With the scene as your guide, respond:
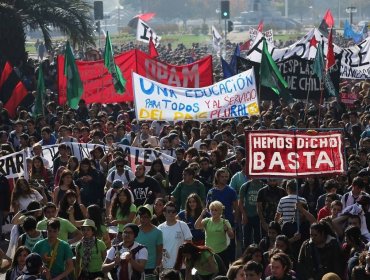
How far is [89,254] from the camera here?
37.5ft

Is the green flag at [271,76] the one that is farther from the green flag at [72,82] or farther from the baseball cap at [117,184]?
the baseball cap at [117,184]

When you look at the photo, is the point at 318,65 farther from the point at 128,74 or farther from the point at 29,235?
the point at 29,235

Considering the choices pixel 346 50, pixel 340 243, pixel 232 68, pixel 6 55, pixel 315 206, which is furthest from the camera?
pixel 6 55

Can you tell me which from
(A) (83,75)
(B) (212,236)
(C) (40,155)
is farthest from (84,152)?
(A) (83,75)

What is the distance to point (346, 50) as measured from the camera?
2717 centimetres

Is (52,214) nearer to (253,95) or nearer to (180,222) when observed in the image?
(180,222)

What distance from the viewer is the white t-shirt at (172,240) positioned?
1192 cm

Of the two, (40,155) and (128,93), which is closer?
(40,155)

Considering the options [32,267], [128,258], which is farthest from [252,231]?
[32,267]

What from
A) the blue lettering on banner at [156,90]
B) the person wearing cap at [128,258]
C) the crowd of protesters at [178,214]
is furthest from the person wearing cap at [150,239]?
the blue lettering on banner at [156,90]

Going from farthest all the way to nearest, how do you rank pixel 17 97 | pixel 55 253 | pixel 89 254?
1. pixel 17 97
2. pixel 89 254
3. pixel 55 253

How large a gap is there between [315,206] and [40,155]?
382 centimetres

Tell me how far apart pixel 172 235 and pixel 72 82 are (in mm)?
10935

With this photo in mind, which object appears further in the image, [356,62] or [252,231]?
[356,62]
